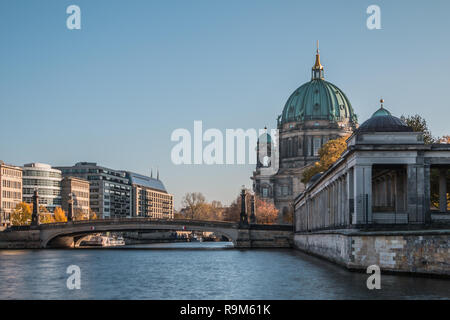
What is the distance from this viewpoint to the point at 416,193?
50.9 m

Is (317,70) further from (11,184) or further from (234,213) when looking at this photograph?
(11,184)

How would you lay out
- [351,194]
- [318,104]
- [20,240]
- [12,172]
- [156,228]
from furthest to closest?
[318,104] → [12,172] → [20,240] → [156,228] → [351,194]

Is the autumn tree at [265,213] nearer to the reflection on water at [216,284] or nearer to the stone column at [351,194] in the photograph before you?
the reflection on water at [216,284]

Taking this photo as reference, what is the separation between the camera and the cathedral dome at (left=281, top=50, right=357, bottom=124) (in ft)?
548

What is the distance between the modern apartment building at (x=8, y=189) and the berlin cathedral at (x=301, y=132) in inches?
2066

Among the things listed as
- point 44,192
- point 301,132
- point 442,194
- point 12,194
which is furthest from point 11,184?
point 442,194

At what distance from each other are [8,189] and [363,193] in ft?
351

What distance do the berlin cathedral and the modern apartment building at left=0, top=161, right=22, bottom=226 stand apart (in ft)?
172

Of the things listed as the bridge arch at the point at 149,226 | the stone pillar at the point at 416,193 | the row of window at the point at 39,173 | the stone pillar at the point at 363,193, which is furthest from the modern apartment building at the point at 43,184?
the stone pillar at the point at 416,193

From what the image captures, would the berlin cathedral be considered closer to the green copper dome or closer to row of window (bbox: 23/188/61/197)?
the green copper dome

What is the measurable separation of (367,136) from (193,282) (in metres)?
16.9

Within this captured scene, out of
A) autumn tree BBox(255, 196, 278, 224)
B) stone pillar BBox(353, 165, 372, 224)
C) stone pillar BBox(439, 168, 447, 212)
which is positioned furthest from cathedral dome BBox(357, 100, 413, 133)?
autumn tree BBox(255, 196, 278, 224)

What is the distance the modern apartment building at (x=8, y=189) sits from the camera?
464 feet
